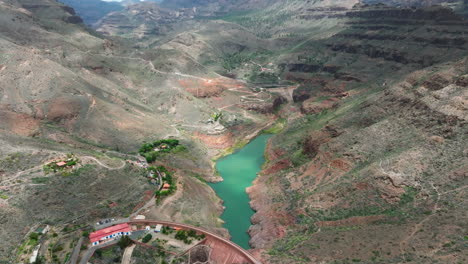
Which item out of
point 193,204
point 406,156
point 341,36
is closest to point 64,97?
point 193,204

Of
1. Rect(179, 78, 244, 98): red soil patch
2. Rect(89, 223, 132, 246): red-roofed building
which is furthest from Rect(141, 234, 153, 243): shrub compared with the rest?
Rect(179, 78, 244, 98): red soil patch

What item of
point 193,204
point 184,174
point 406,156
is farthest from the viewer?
point 184,174

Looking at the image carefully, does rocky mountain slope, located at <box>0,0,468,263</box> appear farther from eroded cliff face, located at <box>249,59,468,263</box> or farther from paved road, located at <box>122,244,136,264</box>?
paved road, located at <box>122,244,136,264</box>

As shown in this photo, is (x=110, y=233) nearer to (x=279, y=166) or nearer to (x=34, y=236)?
(x=34, y=236)

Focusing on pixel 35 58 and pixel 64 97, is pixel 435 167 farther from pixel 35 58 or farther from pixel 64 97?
pixel 35 58

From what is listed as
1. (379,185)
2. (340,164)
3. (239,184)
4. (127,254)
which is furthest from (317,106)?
(127,254)
